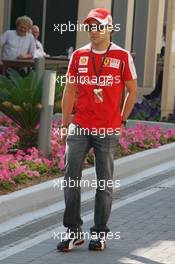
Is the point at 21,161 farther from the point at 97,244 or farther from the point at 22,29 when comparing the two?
the point at 22,29

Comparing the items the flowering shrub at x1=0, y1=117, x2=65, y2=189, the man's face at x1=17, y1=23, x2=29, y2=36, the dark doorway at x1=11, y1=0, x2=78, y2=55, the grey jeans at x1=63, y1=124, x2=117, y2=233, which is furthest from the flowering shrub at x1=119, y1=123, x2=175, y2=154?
the dark doorway at x1=11, y1=0, x2=78, y2=55

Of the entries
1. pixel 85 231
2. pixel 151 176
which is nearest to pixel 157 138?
pixel 151 176

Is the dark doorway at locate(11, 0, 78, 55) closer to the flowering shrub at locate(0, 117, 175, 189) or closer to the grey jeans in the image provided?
the flowering shrub at locate(0, 117, 175, 189)

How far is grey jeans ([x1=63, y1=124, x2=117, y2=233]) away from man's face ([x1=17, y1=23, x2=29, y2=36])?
1090cm

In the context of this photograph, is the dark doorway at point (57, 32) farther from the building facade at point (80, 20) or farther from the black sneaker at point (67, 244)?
the black sneaker at point (67, 244)

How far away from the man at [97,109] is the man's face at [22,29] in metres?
10.7

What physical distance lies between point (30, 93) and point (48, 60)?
6.76 metres

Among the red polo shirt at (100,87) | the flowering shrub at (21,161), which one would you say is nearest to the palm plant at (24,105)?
the flowering shrub at (21,161)

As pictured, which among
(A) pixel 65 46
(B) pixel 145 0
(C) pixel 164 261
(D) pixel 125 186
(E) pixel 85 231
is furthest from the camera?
(B) pixel 145 0

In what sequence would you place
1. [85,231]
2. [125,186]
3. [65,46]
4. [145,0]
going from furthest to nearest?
[145,0], [65,46], [125,186], [85,231]

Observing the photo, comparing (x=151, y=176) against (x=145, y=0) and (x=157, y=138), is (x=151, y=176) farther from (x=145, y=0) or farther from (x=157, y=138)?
(x=145, y=0)

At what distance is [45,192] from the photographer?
1055 centimetres

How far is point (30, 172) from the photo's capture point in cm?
1112

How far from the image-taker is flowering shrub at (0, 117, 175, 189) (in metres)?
10.9
